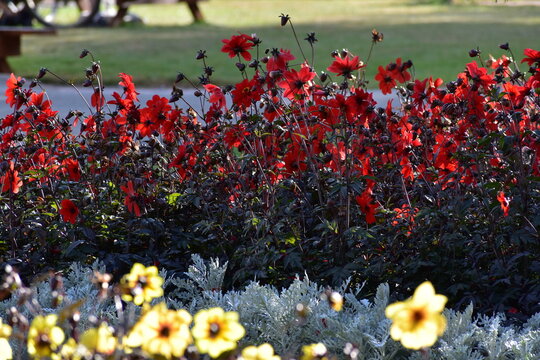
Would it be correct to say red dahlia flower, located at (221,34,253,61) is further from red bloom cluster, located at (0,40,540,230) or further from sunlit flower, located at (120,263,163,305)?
sunlit flower, located at (120,263,163,305)

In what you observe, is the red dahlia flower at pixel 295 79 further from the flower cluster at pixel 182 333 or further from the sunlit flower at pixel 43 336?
the sunlit flower at pixel 43 336

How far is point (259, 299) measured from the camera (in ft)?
8.67

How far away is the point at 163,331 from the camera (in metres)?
1.67

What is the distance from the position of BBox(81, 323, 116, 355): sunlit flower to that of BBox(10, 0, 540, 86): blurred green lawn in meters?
8.49

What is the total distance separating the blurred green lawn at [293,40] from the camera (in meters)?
11.6

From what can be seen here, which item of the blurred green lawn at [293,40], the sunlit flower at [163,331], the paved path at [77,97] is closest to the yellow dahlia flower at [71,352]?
the sunlit flower at [163,331]

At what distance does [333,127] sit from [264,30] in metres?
14.2

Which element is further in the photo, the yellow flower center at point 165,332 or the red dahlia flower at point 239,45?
the red dahlia flower at point 239,45

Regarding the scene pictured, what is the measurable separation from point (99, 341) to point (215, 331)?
0.21 meters

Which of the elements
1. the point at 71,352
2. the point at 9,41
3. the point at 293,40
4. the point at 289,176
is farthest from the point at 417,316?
the point at 293,40

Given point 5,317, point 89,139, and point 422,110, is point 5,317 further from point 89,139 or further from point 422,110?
point 422,110

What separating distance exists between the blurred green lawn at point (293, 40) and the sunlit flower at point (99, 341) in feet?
27.8

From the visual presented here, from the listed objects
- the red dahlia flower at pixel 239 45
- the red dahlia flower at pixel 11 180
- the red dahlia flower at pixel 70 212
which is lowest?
the red dahlia flower at pixel 70 212

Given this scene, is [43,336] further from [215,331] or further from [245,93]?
[245,93]
